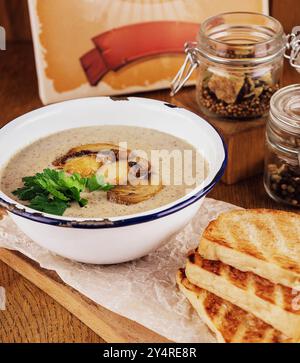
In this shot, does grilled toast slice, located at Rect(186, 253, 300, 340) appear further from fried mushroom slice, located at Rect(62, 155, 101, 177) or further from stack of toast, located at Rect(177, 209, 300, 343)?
fried mushroom slice, located at Rect(62, 155, 101, 177)

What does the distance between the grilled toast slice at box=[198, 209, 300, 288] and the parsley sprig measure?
313mm

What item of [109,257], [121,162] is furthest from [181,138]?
[109,257]

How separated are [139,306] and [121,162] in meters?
0.42

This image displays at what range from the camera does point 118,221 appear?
1673 millimetres

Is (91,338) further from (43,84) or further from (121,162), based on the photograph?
(43,84)

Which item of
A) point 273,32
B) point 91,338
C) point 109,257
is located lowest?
point 91,338

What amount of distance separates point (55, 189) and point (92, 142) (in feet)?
1.11

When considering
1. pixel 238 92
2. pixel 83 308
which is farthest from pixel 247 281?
pixel 238 92

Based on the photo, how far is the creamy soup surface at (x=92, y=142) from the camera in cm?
181

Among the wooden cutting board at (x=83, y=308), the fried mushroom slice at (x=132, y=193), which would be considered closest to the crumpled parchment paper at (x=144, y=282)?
the wooden cutting board at (x=83, y=308)

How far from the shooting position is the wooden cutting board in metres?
1.71

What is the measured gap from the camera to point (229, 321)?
1.65 meters

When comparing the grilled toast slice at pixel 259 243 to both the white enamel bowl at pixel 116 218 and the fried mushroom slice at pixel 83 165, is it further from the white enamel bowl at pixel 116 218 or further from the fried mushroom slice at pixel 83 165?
the fried mushroom slice at pixel 83 165

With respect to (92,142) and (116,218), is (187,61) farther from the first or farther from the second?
(116,218)
